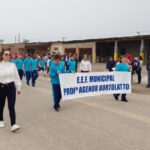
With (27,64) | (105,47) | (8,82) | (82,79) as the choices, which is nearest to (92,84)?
(82,79)

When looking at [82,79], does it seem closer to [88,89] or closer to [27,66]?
[88,89]

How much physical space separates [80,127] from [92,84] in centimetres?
382

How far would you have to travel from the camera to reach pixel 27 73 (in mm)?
16922

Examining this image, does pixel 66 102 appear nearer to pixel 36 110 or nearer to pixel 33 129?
pixel 36 110

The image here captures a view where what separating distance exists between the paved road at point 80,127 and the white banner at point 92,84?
1.38 feet

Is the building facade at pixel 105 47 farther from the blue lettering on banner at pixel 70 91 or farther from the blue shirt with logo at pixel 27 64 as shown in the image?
the blue lettering on banner at pixel 70 91

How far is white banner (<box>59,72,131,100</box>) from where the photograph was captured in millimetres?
9683

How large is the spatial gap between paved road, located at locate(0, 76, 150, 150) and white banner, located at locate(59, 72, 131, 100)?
0.42 m

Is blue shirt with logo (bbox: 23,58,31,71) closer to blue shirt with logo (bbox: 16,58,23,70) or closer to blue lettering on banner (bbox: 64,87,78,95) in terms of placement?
blue shirt with logo (bbox: 16,58,23,70)

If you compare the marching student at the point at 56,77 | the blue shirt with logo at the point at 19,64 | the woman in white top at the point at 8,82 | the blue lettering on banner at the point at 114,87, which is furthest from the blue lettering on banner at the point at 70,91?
the blue shirt with logo at the point at 19,64

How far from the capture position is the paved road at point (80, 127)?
18.6 ft

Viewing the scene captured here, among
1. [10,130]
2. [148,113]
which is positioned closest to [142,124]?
[148,113]

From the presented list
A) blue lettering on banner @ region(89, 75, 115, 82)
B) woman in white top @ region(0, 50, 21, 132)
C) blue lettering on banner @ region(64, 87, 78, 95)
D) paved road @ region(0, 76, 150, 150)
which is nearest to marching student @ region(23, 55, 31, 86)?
paved road @ region(0, 76, 150, 150)

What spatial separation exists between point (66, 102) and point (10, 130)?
4080 mm
